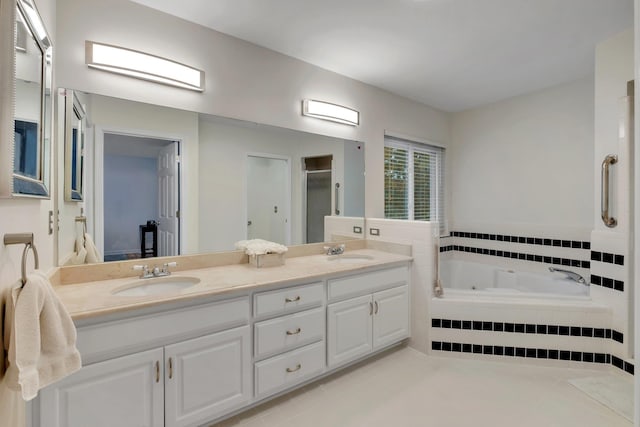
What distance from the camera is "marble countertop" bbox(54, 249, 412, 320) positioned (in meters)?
1.36

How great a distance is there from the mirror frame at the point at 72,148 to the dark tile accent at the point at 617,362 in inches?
142

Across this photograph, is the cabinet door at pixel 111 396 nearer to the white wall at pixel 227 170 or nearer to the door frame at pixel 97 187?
the door frame at pixel 97 187

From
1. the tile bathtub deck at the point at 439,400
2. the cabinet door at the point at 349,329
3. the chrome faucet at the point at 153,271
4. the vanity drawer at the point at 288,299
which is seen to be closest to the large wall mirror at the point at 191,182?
the chrome faucet at the point at 153,271

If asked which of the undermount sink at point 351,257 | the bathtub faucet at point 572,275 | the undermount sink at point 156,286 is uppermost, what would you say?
the undermount sink at point 351,257

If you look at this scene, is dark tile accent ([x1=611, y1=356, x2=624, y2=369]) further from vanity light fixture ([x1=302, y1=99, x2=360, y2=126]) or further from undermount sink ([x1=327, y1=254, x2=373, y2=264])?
vanity light fixture ([x1=302, y1=99, x2=360, y2=126])

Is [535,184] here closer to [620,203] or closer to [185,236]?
[620,203]

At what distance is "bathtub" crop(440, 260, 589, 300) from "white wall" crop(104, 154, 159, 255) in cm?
238

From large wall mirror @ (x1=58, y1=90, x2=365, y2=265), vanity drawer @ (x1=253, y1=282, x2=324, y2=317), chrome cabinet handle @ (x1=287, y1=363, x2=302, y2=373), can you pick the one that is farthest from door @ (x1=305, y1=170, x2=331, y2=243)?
chrome cabinet handle @ (x1=287, y1=363, x2=302, y2=373)

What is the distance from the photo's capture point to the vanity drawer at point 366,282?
2.17 meters

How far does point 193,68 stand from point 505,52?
7.68 ft

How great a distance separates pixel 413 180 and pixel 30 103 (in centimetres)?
350

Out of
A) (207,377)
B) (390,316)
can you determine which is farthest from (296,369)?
(390,316)

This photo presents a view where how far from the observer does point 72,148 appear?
171 centimetres

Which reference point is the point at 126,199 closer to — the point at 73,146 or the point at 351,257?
the point at 73,146
